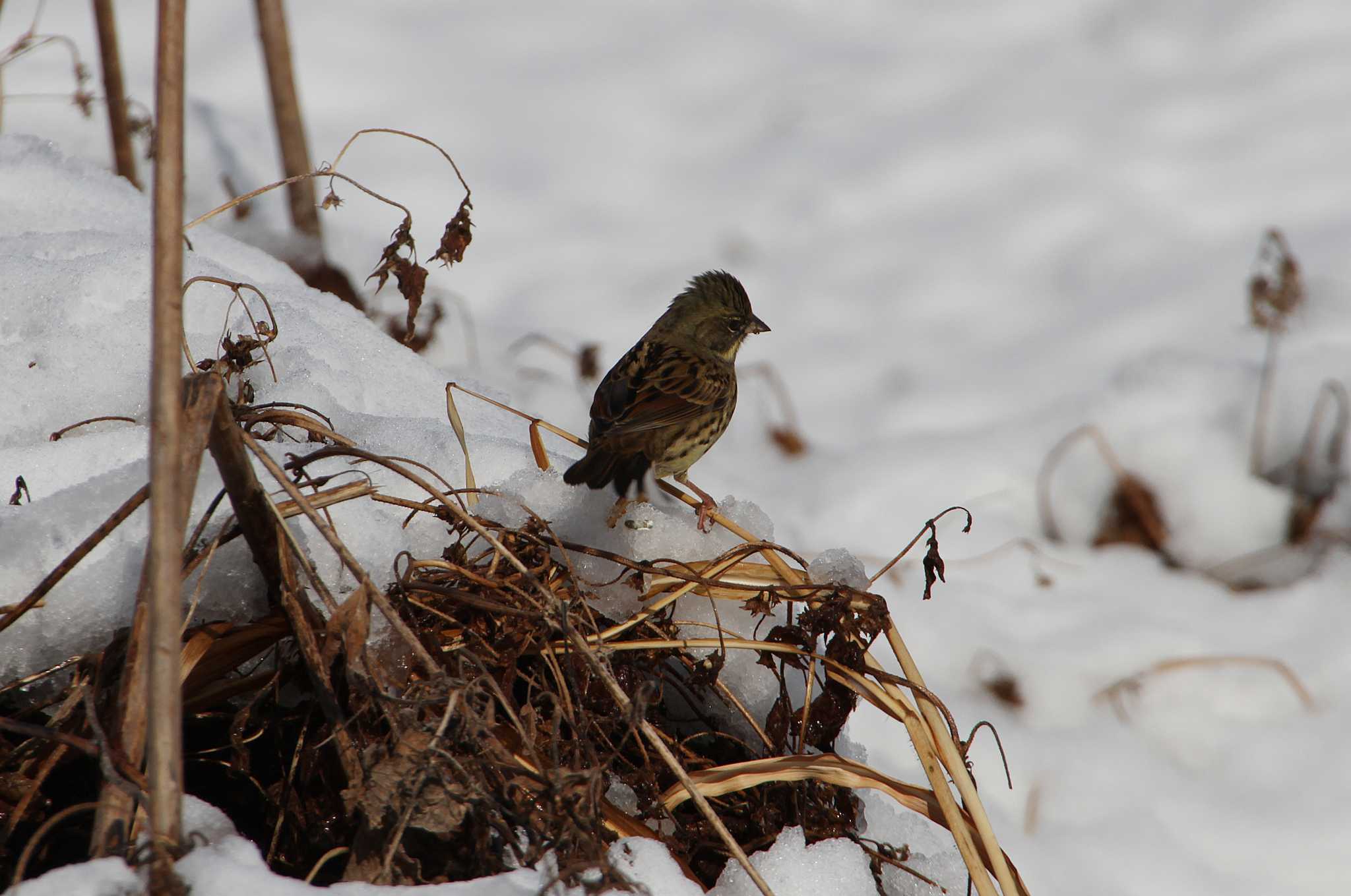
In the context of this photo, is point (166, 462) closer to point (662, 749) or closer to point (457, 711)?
point (457, 711)

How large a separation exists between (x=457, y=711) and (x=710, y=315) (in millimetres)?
2692

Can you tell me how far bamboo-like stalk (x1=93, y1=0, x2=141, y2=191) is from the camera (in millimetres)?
3988

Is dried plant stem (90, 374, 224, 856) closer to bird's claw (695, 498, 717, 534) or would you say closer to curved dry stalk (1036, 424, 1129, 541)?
bird's claw (695, 498, 717, 534)

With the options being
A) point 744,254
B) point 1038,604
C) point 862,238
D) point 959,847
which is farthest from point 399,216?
point 959,847

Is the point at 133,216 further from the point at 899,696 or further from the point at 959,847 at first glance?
the point at 959,847

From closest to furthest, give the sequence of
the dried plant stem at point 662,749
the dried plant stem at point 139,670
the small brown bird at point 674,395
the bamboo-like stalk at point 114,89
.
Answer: the dried plant stem at point 139,670 → the dried plant stem at point 662,749 → the small brown bird at point 674,395 → the bamboo-like stalk at point 114,89

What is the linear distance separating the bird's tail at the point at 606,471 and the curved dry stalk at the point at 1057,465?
2.89 metres

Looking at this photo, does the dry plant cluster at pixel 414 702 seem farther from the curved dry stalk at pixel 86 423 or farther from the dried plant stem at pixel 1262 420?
the dried plant stem at pixel 1262 420

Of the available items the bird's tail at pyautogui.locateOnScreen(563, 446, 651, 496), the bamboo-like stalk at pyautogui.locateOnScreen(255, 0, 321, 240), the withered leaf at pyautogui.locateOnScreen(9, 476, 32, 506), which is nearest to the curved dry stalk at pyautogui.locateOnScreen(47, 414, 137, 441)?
the withered leaf at pyautogui.locateOnScreen(9, 476, 32, 506)

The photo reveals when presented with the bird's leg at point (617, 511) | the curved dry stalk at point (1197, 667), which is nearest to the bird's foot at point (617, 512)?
the bird's leg at point (617, 511)

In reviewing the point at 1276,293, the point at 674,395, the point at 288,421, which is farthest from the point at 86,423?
the point at 1276,293

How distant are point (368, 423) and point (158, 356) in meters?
1.10

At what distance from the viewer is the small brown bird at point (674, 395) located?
2436mm

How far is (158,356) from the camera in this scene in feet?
4.30
